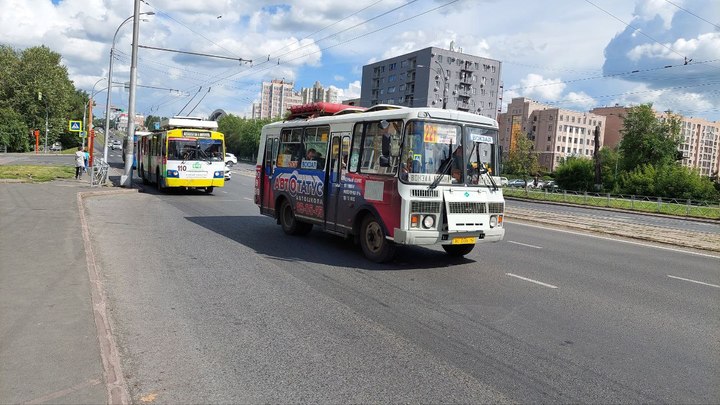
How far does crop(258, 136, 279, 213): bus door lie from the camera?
544 inches

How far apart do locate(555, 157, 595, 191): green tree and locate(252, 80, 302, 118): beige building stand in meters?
103

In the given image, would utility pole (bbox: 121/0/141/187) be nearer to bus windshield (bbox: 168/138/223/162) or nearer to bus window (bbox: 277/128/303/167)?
bus windshield (bbox: 168/138/223/162)

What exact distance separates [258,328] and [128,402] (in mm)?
1981

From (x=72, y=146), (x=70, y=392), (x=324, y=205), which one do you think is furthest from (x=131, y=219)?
(x=72, y=146)

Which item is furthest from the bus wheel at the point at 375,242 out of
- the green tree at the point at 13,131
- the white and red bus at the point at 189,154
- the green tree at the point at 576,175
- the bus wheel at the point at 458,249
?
the green tree at the point at 13,131

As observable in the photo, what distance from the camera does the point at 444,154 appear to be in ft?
30.8

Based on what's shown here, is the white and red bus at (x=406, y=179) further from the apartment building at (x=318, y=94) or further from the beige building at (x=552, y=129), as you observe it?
the apartment building at (x=318, y=94)

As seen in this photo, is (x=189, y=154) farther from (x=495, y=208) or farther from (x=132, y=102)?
(x=495, y=208)

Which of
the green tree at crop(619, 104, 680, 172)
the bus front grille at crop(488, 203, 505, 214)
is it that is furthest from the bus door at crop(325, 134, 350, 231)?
the green tree at crop(619, 104, 680, 172)

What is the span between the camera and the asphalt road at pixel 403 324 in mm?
4520

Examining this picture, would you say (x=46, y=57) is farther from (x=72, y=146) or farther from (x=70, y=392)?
(x=70, y=392)

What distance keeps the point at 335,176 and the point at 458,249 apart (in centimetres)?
279

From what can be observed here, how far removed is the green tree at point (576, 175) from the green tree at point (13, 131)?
7101 centimetres

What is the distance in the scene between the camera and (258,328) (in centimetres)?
588
